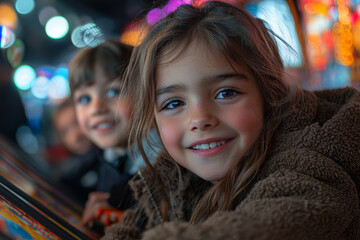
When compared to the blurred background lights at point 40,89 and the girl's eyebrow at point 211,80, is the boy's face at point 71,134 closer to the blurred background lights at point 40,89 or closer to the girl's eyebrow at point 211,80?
the blurred background lights at point 40,89

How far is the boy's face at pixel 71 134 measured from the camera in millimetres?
2148

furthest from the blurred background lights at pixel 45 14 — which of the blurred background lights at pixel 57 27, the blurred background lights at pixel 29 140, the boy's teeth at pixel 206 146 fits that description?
the boy's teeth at pixel 206 146

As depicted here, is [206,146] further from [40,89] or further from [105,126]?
[40,89]

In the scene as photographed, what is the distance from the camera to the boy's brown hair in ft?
4.82

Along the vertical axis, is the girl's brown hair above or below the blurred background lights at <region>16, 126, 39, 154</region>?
above

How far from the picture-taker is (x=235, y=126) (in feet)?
2.56

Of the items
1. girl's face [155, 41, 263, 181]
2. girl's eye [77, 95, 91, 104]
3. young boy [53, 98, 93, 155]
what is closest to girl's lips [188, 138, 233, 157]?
girl's face [155, 41, 263, 181]

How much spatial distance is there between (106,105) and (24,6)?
1.91m

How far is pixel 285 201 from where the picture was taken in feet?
1.92

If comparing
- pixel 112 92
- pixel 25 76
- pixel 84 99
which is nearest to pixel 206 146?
pixel 112 92

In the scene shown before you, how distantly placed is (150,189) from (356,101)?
500mm

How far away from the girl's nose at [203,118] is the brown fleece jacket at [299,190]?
5.0 inches

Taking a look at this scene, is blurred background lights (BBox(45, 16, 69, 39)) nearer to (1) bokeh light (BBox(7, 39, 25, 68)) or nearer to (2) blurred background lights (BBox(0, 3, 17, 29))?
(2) blurred background lights (BBox(0, 3, 17, 29))

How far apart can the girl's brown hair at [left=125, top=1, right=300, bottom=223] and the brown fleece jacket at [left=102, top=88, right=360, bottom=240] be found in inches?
1.2
